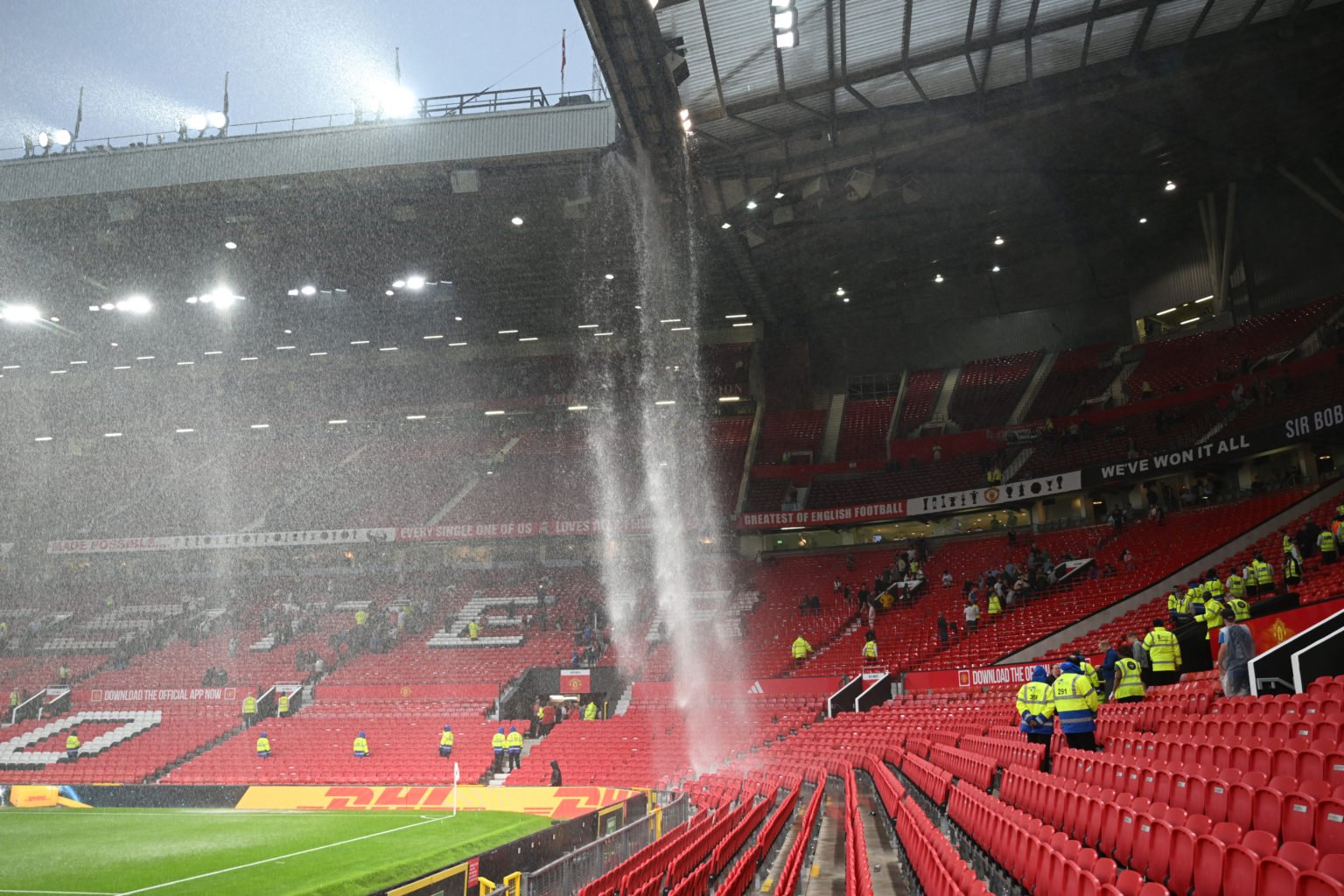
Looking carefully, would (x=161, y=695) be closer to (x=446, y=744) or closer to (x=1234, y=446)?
(x=446, y=744)

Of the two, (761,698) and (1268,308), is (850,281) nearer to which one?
(1268,308)

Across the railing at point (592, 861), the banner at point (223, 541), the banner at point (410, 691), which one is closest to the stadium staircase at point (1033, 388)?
the banner at point (410, 691)

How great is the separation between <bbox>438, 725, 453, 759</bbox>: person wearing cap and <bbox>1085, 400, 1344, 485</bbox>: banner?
21.2m

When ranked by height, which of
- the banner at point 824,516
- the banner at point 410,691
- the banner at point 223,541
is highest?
the banner at point 223,541

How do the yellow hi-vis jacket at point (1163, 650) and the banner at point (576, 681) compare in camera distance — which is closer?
the yellow hi-vis jacket at point (1163, 650)

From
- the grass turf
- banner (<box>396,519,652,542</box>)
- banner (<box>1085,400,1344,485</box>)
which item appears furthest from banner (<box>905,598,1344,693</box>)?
banner (<box>396,519,652,542</box>)

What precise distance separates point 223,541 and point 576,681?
780 inches

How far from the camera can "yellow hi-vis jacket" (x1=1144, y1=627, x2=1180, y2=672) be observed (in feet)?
41.7

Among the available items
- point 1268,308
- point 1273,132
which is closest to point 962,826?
point 1273,132

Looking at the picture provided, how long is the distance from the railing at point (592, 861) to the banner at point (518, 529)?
23.8 metres

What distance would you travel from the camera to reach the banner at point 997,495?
1255 inches

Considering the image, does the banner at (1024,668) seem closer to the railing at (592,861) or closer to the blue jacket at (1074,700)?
the blue jacket at (1074,700)

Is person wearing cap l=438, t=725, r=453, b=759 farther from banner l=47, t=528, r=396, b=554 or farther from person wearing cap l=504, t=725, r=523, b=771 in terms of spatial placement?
banner l=47, t=528, r=396, b=554

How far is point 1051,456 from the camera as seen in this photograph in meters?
33.8
